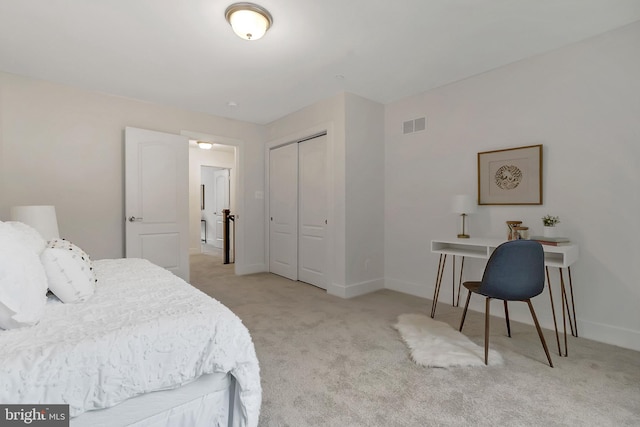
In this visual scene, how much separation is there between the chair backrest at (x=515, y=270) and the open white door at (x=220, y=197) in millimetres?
7012

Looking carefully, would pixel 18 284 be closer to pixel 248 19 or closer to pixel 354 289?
pixel 248 19

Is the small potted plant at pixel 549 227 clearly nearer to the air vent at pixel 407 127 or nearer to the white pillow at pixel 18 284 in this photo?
the air vent at pixel 407 127

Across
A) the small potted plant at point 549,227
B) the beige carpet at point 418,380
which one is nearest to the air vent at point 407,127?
the small potted plant at point 549,227

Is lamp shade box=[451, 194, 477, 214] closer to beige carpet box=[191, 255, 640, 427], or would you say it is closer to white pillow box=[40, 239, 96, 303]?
beige carpet box=[191, 255, 640, 427]

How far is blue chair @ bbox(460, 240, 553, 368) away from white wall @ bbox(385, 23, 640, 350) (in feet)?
2.73

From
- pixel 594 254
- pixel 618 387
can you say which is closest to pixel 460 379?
pixel 618 387

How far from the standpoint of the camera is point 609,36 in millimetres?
2402

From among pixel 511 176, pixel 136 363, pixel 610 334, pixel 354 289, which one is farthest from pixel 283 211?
pixel 610 334

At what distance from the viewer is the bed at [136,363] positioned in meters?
→ 0.97

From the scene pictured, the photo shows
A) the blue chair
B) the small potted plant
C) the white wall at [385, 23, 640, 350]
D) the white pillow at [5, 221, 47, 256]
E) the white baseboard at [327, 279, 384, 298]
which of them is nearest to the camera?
the white pillow at [5, 221, 47, 256]

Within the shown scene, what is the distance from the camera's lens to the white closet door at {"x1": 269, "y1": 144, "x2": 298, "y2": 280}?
4457 millimetres

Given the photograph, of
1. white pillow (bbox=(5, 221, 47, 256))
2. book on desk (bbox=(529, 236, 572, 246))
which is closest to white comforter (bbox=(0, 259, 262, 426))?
white pillow (bbox=(5, 221, 47, 256))

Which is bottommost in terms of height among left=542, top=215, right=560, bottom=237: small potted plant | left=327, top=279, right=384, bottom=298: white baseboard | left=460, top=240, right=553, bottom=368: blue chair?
left=327, top=279, right=384, bottom=298: white baseboard

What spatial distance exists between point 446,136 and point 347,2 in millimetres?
1940
